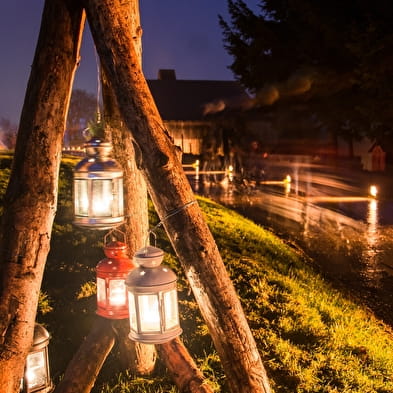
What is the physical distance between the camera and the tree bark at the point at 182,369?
359 cm

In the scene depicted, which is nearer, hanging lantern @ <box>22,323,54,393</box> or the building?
hanging lantern @ <box>22,323,54,393</box>

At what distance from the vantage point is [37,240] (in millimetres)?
3203

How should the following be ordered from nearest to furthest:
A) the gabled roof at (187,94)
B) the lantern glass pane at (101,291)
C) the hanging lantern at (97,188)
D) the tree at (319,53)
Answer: the hanging lantern at (97,188), the lantern glass pane at (101,291), the tree at (319,53), the gabled roof at (187,94)

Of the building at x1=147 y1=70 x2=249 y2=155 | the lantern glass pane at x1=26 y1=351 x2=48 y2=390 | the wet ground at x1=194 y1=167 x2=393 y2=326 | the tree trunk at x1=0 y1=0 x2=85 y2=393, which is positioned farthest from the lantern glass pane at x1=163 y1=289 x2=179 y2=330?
the building at x1=147 y1=70 x2=249 y2=155

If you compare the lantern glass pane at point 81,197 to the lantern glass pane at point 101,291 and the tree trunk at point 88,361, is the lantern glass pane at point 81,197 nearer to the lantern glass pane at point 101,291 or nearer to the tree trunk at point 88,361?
the lantern glass pane at point 101,291

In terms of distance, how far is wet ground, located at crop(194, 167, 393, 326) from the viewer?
7957 mm

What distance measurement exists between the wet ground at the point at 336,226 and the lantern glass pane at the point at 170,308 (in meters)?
4.20

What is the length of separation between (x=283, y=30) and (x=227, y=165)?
683 cm

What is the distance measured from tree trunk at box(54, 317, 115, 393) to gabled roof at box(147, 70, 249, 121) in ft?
107

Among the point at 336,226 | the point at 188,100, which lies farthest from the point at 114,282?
the point at 188,100

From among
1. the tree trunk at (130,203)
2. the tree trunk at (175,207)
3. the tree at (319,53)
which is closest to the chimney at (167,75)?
the tree at (319,53)

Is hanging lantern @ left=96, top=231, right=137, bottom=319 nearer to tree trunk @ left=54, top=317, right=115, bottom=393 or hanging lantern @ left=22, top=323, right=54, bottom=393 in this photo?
tree trunk @ left=54, top=317, right=115, bottom=393

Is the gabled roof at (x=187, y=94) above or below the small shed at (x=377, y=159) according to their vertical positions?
above

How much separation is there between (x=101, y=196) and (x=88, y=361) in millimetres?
1320
